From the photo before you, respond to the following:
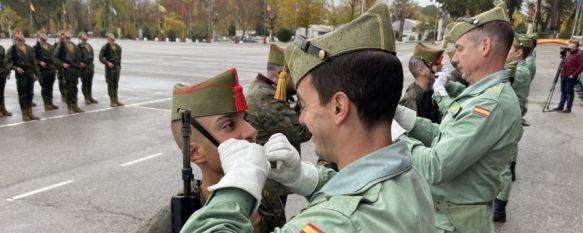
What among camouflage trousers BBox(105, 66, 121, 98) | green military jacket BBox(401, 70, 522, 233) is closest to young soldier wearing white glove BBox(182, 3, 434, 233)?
green military jacket BBox(401, 70, 522, 233)

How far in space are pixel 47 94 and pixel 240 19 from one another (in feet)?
219

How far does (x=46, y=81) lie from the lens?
10.6 m

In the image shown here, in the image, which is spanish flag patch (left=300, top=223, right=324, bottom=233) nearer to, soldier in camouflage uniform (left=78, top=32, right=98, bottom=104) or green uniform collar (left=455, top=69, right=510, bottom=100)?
green uniform collar (left=455, top=69, right=510, bottom=100)

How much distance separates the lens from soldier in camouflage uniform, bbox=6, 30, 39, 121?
9.70 meters

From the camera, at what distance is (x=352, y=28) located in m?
1.31

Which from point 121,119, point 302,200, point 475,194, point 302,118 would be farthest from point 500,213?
point 121,119

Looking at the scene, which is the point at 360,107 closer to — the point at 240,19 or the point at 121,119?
the point at 121,119

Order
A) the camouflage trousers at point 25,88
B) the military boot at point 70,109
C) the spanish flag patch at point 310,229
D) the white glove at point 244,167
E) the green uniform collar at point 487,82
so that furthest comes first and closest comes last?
the military boot at point 70,109
the camouflage trousers at point 25,88
the green uniform collar at point 487,82
the white glove at point 244,167
the spanish flag patch at point 310,229

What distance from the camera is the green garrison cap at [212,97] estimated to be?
6.48 ft

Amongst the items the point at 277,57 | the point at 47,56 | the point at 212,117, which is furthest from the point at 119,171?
the point at 47,56

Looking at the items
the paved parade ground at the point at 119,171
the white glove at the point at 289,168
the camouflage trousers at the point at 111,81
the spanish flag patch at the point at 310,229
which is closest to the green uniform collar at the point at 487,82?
the white glove at the point at 289,168

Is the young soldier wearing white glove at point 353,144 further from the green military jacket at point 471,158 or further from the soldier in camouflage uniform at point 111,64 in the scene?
the soldier in camouflage uniform at point 111,64

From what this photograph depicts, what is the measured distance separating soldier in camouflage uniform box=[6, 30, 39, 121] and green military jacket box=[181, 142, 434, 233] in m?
9.77

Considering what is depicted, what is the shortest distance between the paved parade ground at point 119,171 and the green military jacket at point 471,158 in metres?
2.64
